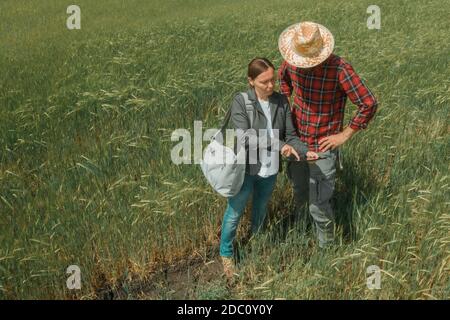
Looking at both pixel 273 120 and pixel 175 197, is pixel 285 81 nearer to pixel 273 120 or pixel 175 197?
pixel 273 120

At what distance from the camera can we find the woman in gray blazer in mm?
2527

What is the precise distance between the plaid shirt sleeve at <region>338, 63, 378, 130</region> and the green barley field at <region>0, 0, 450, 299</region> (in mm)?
643

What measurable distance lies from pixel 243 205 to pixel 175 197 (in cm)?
56

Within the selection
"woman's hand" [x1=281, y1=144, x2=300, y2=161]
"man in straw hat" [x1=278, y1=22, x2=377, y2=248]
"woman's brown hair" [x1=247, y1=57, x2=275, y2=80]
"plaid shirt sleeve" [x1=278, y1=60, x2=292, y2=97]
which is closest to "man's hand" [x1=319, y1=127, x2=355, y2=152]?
"man in straw hat" [x1=278, y1=22, x2=377, y2=248]

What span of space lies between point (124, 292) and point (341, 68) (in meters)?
1.95

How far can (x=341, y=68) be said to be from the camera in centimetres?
256

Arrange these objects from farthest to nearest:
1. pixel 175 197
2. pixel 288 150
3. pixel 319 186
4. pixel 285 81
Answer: pixel 175 197
pixel 285 81
pixel 319 186
pixel 288 150

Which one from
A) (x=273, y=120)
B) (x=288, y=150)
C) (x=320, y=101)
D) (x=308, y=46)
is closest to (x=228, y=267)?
(x=288, y=150)

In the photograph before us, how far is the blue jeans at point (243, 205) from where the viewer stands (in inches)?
108

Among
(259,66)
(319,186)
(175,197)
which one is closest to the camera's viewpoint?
(259,66)

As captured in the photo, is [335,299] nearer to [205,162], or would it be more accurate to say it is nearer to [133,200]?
[205,162]

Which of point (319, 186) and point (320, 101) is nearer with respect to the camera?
point (320, 101)

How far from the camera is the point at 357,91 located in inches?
101

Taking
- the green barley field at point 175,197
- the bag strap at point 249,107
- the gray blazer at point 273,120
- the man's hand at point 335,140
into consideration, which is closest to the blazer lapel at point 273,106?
the gray blazer at point 273,120
